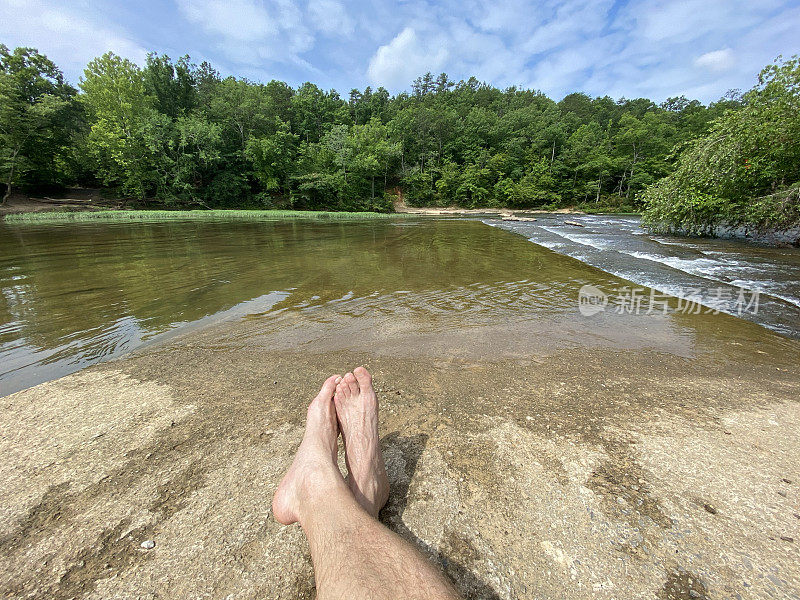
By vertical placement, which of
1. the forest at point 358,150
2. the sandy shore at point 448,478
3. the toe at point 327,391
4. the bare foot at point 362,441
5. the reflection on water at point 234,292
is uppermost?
the forest at point 358,150

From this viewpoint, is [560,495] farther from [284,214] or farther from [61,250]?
[284,214]

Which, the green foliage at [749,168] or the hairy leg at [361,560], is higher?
the green foliage at [749,168]

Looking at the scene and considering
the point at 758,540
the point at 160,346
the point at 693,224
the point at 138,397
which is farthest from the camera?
the point at 693,224

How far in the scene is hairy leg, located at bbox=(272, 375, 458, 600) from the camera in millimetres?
929

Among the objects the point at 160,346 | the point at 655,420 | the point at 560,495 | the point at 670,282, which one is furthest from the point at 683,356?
the point at 160,346

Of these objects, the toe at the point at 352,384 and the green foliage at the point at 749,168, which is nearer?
the toe at the point at 352,384

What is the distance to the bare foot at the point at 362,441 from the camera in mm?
1353

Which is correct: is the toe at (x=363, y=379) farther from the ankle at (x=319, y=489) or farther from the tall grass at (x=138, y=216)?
the tall grass at (x=138, y=216)

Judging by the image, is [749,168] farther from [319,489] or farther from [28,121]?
[28,121]

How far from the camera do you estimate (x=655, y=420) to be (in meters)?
1.95

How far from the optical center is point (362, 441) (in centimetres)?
154

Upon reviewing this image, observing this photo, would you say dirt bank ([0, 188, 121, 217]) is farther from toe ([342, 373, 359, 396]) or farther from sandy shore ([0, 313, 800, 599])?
toe ([342, 373, 359, 396])

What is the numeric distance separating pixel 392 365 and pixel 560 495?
5.17 ft

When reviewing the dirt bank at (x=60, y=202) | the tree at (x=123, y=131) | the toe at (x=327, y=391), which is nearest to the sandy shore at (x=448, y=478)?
the toe at (x=327, y=391)
